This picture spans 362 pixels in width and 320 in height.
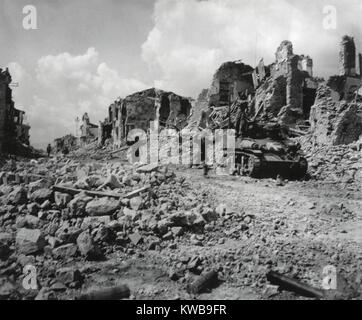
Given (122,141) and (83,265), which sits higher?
(122,141)

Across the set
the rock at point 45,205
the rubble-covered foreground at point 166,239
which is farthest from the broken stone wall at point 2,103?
the rock at point 45,205

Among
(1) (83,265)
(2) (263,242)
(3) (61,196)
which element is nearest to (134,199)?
(3) (61,196)

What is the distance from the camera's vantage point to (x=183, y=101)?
3425cm

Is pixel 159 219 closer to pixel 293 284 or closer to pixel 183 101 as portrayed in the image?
pixel 293 284

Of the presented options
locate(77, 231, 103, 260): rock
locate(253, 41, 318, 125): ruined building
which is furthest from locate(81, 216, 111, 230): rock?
locate(253, 41, 318, 125): ruined building

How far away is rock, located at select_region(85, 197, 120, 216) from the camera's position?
273 inches

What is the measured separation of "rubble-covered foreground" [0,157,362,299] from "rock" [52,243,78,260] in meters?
0.02

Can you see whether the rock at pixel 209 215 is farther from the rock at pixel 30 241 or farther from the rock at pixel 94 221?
the rock at pixel 30 241

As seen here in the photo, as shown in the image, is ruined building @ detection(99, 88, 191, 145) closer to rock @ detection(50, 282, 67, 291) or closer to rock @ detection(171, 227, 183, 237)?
rock @ detection(171, 227, 183, 237)

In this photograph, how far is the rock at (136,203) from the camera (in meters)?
7.26

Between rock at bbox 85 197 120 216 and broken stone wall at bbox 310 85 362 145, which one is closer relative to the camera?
rock at bbox 85 197 120 216

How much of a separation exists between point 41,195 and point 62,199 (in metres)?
0.54

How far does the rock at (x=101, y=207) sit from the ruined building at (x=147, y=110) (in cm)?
2452

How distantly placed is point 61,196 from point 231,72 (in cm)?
2627
